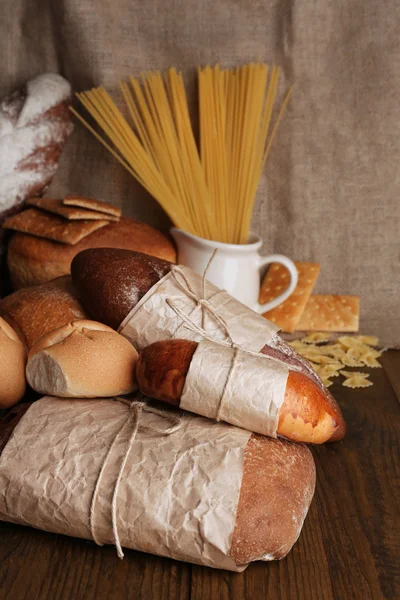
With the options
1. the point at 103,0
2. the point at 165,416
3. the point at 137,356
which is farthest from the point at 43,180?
the point at 165,416

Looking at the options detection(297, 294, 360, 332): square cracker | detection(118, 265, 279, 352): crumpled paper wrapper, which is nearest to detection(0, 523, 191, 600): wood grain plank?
detection(118, 265, 279, 352): crumpled paper wrapper

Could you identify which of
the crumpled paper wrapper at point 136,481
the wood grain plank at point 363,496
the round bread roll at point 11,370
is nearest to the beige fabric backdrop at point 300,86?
the wood grain plank at point 363,496

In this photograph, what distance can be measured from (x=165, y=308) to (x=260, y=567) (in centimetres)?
38

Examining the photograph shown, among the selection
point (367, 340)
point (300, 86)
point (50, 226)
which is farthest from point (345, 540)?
point (300, 86)

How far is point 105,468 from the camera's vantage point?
780 millimetres

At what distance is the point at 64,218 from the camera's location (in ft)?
4.51

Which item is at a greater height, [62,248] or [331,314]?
[62,248]

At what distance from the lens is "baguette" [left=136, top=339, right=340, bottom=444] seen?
0.83 m

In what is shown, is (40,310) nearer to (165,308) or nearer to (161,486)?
(165,308)

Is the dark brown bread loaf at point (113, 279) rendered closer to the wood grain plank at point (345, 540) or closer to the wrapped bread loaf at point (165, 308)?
the wrapped bread loaf at point (165, 308)

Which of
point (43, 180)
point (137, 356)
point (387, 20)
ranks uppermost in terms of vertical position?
point (387, 20)

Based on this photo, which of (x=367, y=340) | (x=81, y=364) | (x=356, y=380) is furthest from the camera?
(x=367, y=340)

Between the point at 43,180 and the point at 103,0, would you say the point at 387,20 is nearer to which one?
the point at 103,0

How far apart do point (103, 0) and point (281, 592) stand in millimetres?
1190
